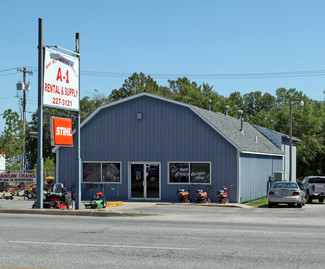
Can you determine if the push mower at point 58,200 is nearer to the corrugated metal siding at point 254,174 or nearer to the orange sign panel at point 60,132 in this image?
the orange sign panel at point 60,132

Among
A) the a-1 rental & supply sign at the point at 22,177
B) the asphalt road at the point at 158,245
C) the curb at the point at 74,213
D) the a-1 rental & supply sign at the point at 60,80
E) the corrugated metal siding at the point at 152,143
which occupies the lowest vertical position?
the curb at the point at 74,213

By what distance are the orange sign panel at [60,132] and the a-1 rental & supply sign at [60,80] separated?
0.62 metres

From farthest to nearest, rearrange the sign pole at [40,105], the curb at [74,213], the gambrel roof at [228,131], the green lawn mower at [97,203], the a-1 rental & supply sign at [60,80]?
the gambrel roof at [228,131] < the green lawn mower at [97,203] < the a-1 rental & supply sign at [60,80] < the sign pole at [40,105] < the curb at [74,213]

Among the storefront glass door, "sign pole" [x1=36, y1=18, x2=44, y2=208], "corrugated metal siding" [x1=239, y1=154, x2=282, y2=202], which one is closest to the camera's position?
"sign pole" [x1=36, y1=18, x2=44, y2=208]

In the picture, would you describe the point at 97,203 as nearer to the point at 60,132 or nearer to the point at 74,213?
the point at 74,213

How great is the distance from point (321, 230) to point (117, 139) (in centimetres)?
1778

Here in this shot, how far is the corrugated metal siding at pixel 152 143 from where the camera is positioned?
2895 centimetres

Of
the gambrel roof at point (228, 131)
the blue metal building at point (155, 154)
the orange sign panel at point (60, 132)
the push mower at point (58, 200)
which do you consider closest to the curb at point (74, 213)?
the push mower at point (58, 200)

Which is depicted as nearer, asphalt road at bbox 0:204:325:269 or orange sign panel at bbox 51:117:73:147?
asphalt road at bbox 0:204:325:269

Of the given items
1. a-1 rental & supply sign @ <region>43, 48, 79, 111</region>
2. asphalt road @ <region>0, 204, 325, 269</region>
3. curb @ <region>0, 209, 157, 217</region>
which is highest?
a-1 rental & supply sign @ <region>43, 48, 79, 111</region>

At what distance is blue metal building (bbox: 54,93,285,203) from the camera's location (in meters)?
29.0

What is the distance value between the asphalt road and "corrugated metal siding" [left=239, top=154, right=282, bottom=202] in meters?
13.6

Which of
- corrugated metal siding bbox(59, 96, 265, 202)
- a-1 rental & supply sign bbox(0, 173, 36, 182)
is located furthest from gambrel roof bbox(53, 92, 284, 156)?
a-1 rental & supply sign bbox(0, 173, 36, 182)

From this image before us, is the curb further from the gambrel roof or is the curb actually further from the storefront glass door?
the gambrel roof
